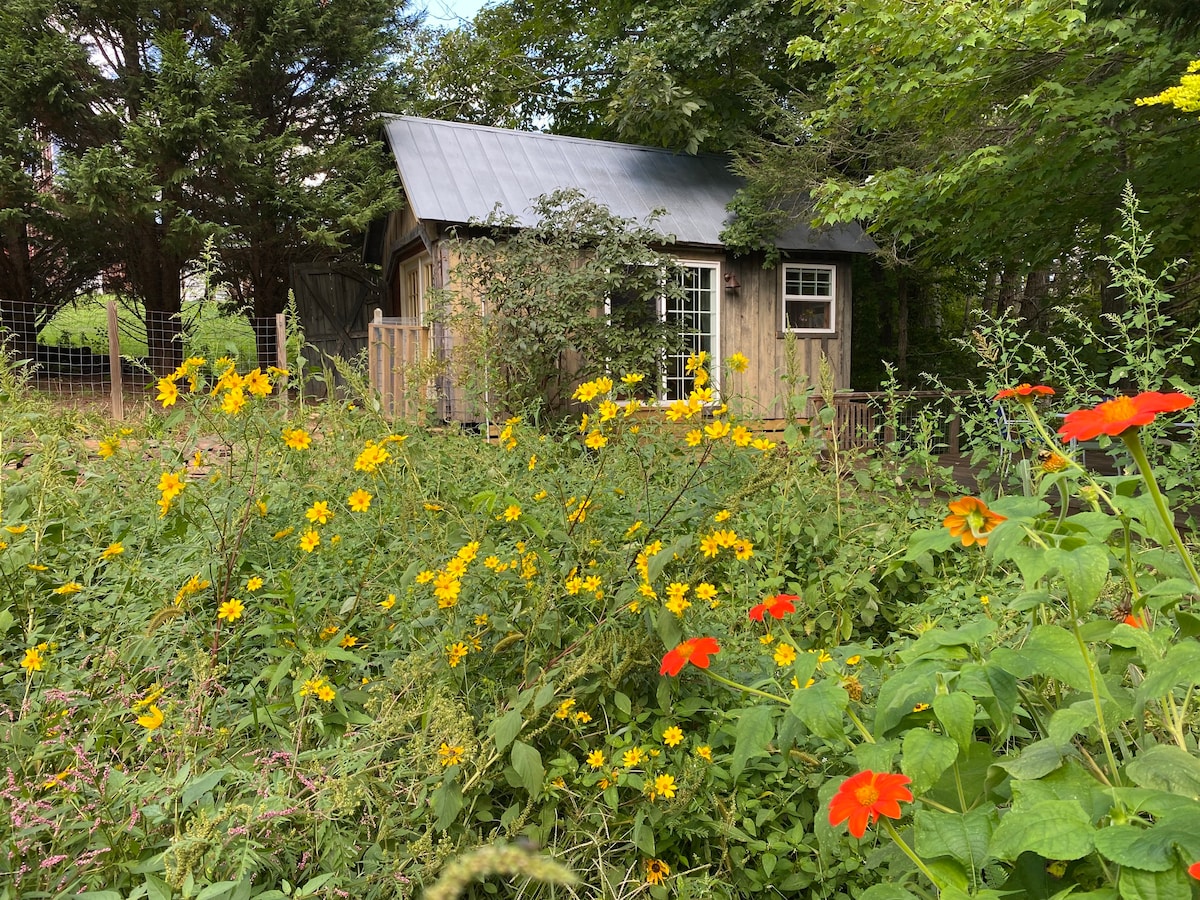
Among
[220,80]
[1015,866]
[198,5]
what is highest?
[198,5]

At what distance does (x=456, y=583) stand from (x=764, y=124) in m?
11.6

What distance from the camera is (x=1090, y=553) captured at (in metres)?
0.95

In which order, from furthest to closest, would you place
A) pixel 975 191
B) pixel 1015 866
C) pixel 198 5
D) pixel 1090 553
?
1. pixel 198 5
2. pixel 975 191
3. pixel 1015 866
4. pixel 1090 553

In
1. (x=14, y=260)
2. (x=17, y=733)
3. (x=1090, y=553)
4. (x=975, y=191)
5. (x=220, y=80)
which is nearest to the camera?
(x=1090, y=553)

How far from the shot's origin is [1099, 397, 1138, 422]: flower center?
0.91 m

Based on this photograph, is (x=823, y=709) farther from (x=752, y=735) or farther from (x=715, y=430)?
(x=715, y=430)

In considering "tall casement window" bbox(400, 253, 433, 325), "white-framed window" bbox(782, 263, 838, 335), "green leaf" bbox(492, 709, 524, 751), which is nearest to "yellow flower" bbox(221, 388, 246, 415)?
"green leaf" bbox(492, 709, 524, 751)

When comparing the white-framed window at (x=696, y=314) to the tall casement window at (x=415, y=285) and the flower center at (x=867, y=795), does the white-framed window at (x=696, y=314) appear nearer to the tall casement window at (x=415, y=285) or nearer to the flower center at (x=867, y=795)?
the tall casement window at (x=415, y=285)

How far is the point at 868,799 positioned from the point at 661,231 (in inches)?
337

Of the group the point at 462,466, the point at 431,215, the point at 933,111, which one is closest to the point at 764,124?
the point at 933,111

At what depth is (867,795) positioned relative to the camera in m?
0.95

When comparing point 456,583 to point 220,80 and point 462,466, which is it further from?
point 220,80

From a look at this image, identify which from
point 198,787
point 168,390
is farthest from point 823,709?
point 168,390

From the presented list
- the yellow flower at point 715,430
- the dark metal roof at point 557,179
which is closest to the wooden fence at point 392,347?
the dark metal roof at point 557,179
